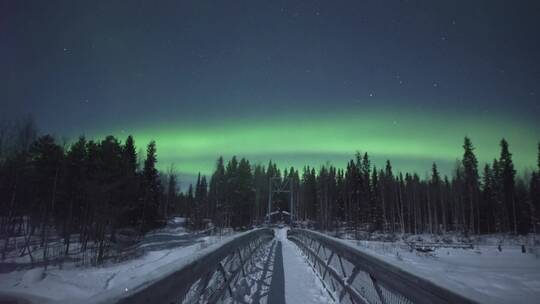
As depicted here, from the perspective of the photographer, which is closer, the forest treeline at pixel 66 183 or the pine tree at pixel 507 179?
the forest treeline at pixel 66 183

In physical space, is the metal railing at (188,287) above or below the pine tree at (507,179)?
below

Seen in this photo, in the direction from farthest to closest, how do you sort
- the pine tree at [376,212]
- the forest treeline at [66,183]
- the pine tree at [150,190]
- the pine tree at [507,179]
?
the pine tree at [376,212] → the pine tree at [507,179] → the pine tree at [150,190] → the forest treeline at [66,183]

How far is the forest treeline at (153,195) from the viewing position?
1291 inches

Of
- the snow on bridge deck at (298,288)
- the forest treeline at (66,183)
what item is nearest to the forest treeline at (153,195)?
the forest treeline at (66,183)

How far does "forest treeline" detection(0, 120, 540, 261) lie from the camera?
3278 centimetres

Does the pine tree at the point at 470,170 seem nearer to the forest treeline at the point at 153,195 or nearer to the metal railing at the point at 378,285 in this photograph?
the forest treeline at the point at 153,195

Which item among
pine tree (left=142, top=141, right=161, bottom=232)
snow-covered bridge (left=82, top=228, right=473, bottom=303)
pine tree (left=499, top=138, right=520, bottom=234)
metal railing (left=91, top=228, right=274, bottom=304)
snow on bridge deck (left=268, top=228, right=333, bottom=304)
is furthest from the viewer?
pine tree (left=499, top=138, right=520, bottom=234)

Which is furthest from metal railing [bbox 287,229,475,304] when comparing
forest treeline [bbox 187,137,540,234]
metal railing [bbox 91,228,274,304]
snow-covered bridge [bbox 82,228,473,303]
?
forest treeline [bbox 187,137,540,234]

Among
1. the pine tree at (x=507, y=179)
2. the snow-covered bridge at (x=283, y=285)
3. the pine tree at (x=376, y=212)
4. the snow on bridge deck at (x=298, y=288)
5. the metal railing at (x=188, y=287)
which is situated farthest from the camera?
the pine tree at (x=376, y=212)

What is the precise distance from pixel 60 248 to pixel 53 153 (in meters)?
11.7

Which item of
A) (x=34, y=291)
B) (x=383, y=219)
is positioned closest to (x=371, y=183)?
(x=383, y=219)

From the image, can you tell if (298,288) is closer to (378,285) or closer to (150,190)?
(378,285)

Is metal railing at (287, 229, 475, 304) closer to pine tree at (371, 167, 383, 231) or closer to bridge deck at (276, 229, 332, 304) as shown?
bridge deck at (276, 229, 332, 304)

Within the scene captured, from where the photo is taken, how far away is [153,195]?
47156 millimetres
